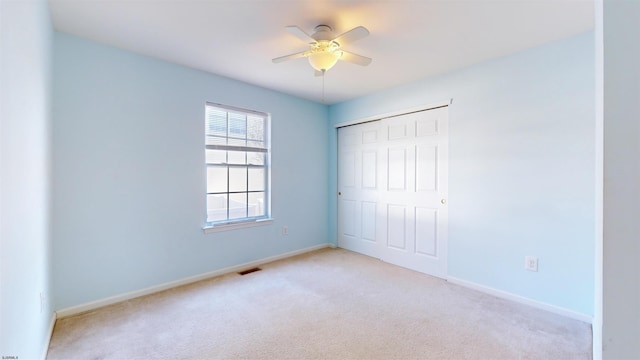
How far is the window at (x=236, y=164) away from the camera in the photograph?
344 centimetres

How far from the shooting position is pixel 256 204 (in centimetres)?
391

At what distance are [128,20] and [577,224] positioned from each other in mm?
4111

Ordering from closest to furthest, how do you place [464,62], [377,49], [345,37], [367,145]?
[345,37], [377,49], [464,62], [367,145]

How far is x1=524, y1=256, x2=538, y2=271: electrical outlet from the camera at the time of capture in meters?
2.66

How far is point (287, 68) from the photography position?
316cm

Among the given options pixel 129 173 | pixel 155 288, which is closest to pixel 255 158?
pixel 129 173

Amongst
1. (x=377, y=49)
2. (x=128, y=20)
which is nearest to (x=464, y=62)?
(x=377, y=49)

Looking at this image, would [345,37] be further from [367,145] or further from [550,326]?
[550,326]

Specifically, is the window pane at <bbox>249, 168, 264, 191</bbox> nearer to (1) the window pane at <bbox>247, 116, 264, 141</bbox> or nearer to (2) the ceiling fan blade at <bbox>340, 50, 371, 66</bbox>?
(1) the window pane at <bbox>247, 116, 264, 141</bbox>

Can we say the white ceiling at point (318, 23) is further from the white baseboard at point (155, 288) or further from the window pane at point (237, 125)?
the white baseboard at point (155, 288)

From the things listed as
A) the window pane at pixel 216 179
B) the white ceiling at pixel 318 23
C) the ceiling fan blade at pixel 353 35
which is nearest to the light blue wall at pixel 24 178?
the white ceiling at pixel 318 23

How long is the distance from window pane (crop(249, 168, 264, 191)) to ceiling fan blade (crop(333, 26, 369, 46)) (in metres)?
2.23

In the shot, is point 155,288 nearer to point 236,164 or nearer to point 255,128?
point 236,164

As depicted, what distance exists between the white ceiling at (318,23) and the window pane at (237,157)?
1.06 meters
